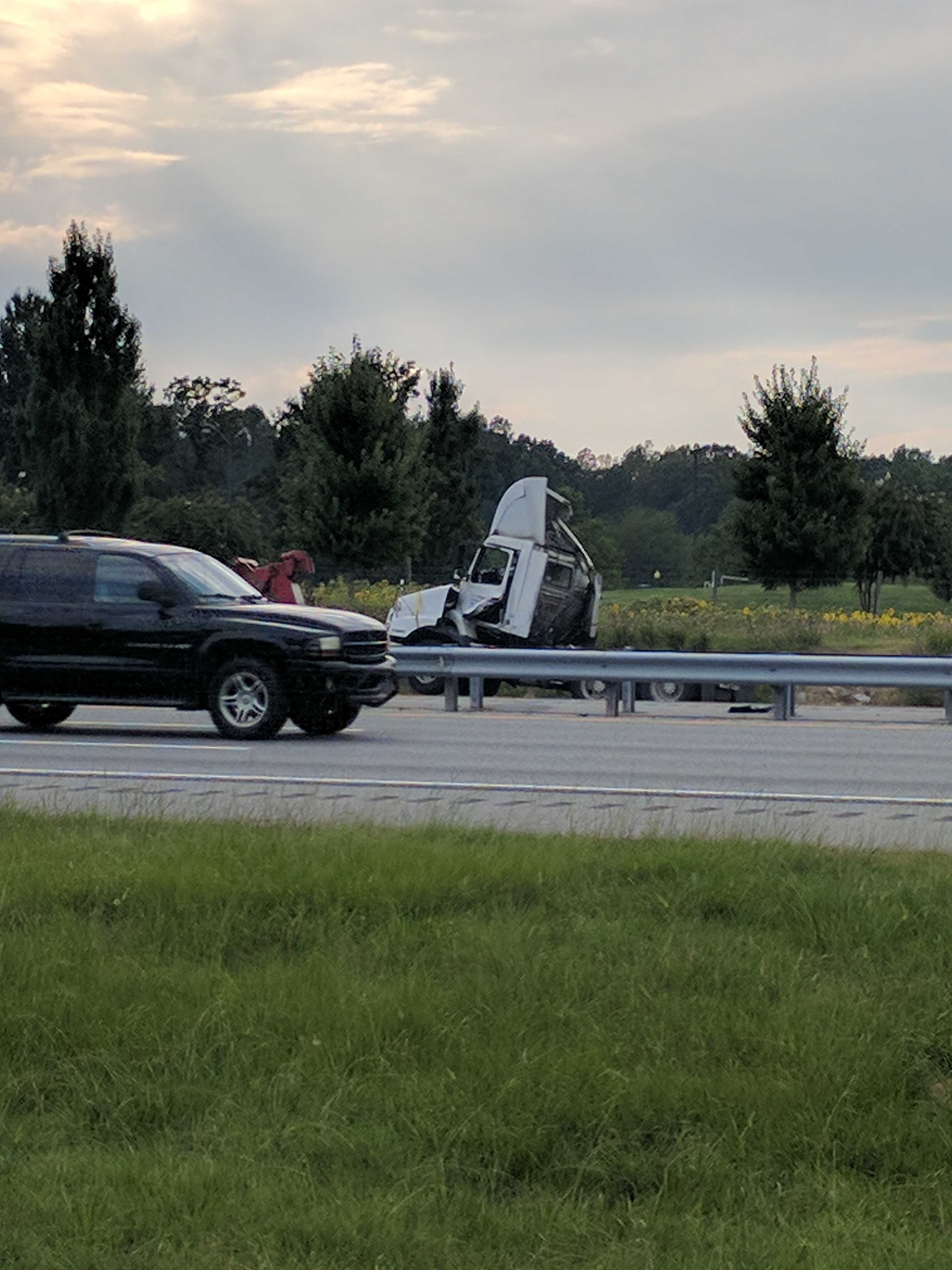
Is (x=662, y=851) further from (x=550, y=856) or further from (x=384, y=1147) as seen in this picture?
(x=384, y=1147)

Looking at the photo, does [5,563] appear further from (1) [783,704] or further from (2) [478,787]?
(1) [783,704]

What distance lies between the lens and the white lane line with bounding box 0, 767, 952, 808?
41.2 feet

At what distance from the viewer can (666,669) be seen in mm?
20906

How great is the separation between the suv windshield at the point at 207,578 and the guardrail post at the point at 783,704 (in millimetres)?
5918

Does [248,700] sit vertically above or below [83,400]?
below

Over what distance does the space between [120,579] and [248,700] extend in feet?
5.74

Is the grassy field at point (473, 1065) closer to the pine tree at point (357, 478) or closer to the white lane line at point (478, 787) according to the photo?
the white lane line at point (478, 787)

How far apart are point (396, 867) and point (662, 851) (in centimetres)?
130

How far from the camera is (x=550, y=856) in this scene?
27.6 ft

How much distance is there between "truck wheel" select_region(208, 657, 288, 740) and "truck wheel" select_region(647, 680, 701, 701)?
31.4 ft

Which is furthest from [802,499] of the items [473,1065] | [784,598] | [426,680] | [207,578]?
[473,1065]

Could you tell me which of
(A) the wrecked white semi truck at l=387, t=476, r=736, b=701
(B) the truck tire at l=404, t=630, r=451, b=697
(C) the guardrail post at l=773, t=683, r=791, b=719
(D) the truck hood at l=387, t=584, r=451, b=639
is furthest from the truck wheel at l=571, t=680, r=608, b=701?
(C) the guardrail post at l=773, t=683, r=791, b=719

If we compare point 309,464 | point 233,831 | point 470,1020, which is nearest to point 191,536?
point 309,464

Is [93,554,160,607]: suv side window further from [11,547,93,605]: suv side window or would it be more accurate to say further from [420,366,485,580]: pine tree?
[420,366,485,580]: pine tree
